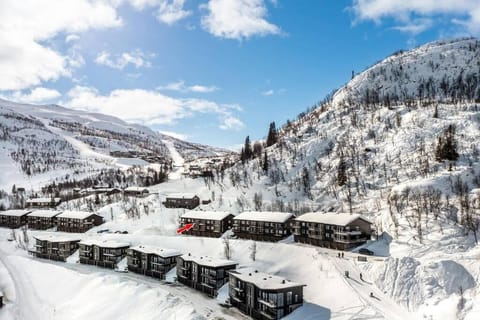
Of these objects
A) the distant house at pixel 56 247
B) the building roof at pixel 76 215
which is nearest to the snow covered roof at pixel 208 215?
the distant house at pixel 56 247

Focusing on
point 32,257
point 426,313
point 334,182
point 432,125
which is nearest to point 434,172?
point 334,182

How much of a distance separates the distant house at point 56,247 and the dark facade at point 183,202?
31.5m

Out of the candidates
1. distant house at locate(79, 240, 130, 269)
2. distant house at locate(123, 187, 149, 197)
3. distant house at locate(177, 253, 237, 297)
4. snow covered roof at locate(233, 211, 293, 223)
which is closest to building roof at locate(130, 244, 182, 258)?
distant house at locate(177, 253, 237, 297)

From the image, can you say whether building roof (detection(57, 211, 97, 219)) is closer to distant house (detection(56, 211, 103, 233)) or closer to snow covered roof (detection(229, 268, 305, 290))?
distant house (detection(56, 211, 103, 233))

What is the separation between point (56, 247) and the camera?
3932 inches

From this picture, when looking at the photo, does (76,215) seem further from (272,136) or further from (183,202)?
(272,136)

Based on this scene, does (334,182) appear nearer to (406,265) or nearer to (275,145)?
(275,145)

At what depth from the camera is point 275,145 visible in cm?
16412

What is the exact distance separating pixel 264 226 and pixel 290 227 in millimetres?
5998

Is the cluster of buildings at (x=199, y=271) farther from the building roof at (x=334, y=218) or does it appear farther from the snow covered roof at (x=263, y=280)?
the building roof at (x=334, y=218)

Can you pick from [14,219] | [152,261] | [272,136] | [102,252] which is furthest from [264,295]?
[272,136]

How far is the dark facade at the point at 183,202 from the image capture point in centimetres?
12238

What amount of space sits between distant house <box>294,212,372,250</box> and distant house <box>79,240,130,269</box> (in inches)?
1608

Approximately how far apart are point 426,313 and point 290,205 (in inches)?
2432
